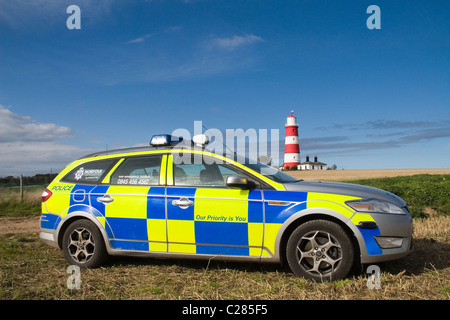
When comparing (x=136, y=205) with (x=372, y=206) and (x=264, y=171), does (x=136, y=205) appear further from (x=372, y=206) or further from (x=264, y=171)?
(x=372, y=206)

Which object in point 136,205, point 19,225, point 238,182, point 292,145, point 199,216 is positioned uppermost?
point 292,145

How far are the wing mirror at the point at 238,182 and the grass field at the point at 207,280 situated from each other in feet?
3.59

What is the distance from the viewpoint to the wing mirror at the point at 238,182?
4.36 meters

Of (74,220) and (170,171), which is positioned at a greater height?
(170,171)

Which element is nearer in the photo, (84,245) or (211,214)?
(211,214)

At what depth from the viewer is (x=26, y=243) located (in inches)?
282

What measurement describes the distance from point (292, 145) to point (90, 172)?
182 ft

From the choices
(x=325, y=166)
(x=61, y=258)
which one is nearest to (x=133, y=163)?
(x=61, y=258)

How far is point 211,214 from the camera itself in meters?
4.52

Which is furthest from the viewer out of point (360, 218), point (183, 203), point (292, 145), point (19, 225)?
point (292, 145)

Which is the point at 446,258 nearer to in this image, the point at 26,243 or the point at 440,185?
the point at 26,243

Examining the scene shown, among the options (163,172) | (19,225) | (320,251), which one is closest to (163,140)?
(163,172)

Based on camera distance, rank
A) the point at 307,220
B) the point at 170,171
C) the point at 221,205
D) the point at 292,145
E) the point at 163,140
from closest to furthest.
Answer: the point at 307,220 → the point at 221,205 → the point at 170,171 → the point at 163,140 → the point at 292,145
